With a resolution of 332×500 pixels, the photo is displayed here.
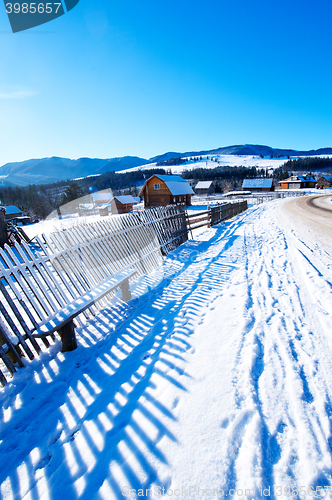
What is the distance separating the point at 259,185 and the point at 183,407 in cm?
8544

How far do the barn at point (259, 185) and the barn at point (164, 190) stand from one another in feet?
156

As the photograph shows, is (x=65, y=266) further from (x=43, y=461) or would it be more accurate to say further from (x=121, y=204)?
(x=121, y=204)

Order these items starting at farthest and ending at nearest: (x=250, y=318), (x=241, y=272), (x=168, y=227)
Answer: (x=168, y=227) < (x=241, y=272) < (x=250, y=318)

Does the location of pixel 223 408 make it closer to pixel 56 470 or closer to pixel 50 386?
pixel 56 470

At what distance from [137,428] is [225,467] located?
81 centimetres

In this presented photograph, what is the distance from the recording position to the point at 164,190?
36906 mm

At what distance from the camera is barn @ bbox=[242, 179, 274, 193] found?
244 feet

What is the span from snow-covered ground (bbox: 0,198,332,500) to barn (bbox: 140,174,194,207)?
33.3 m

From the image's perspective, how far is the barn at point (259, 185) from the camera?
74.3 meters

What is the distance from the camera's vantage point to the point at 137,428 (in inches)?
77.9

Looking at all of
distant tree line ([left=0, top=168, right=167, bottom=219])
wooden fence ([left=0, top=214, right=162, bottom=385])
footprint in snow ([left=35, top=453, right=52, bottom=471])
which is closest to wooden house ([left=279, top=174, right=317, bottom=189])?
distant tree line ([left=0, top=168, right=167, bottom=219])

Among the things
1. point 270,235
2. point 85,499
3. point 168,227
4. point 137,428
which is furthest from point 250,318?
point 270,235

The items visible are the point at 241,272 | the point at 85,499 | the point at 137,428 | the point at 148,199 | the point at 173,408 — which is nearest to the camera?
the point at 85,499

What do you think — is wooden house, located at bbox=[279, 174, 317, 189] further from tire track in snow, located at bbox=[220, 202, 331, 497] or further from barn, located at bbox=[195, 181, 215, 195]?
tire track in snow, located at bbox=[220, 202, 331, 497]
